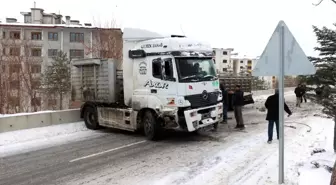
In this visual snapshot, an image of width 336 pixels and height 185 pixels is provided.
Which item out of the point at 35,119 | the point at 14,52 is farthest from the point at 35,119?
the point at 14,52

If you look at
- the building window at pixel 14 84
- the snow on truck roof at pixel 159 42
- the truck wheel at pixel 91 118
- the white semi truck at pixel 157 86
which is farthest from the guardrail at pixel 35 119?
the building window at pixel 14 84

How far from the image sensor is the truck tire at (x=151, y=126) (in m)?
11.4

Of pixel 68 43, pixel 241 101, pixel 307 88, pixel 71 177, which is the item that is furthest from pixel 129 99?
pixel 68 43

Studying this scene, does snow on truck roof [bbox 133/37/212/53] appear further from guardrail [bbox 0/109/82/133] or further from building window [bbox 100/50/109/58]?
building window [bbox 100/50/109/58]

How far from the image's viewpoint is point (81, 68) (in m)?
13.9

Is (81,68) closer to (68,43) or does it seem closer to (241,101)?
(241,101)

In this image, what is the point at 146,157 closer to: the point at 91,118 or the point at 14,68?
the point at 91,118

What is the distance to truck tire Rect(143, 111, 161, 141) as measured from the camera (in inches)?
449

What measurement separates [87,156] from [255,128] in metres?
6.88

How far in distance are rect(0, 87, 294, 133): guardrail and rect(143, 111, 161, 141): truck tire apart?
3.72 meters

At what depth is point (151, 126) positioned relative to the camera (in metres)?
11.5

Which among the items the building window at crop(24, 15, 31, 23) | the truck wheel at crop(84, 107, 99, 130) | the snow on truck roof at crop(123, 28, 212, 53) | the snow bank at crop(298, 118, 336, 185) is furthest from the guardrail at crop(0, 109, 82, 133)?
the building window at crop(24, 15, 31, 23)

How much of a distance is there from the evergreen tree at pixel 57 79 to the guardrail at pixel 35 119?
17.8 meters

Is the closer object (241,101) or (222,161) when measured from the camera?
(222,161)
